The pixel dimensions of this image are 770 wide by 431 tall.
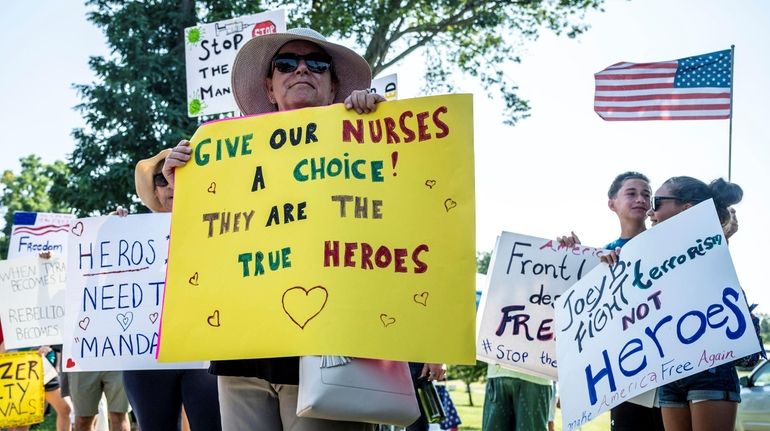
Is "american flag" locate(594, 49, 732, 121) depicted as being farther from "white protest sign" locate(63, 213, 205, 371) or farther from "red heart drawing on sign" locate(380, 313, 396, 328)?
"red heart drawing on sign" locate(380, 313, 396, 328)

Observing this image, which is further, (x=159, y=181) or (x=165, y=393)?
(x=159, y=181)

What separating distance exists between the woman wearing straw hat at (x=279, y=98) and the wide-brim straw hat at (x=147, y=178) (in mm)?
764

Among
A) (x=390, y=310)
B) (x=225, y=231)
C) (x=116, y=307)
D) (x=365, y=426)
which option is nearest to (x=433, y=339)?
(x=390, y=310)

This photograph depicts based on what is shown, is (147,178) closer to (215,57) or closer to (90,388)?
(90,388)

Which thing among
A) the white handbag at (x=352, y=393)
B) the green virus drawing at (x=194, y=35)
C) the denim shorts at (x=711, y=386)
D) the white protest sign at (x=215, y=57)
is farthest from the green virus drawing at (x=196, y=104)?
the white handbag at (x=352, y=393)

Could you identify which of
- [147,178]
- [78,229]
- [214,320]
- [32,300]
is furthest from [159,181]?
[32,300]

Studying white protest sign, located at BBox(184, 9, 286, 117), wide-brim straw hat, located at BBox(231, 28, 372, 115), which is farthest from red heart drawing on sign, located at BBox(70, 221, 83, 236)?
white protest sign, located at BBox(184, 9, 286, 117)

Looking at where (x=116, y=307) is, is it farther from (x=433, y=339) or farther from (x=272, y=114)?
(x=433, y=339)

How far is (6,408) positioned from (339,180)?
21.7 ft

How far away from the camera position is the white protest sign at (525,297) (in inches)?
234

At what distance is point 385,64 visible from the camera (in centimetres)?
2017

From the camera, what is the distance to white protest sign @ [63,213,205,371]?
490 cm

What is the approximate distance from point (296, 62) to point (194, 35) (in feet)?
20.7

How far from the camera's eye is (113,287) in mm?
5004
